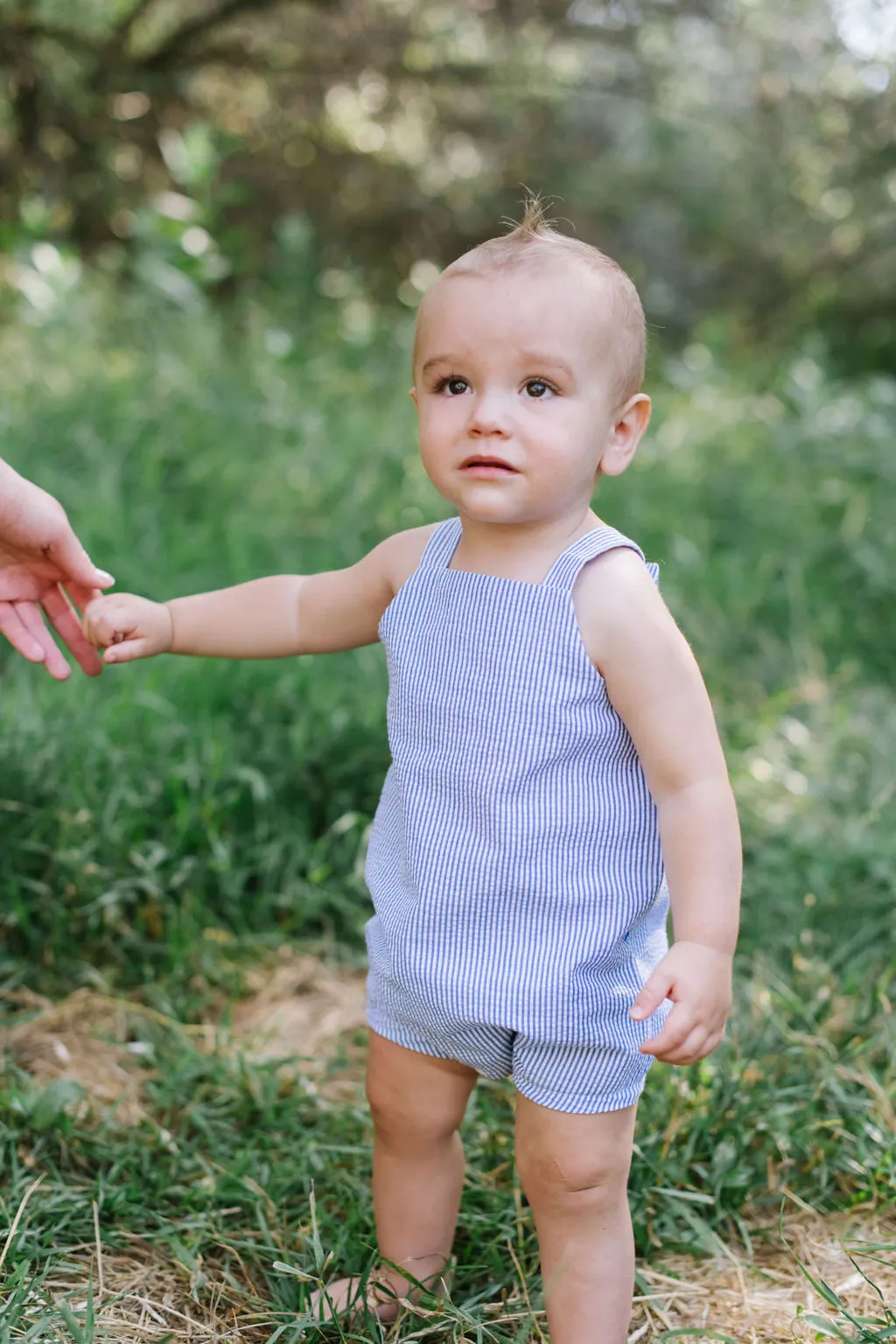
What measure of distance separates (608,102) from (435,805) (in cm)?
592

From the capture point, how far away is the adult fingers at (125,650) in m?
1.76

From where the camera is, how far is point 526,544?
1.55 meters

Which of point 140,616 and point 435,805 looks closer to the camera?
point 435,805

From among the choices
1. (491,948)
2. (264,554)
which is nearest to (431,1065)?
(491,948)

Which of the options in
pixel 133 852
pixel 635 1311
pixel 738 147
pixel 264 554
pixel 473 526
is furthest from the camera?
pixel 738 147

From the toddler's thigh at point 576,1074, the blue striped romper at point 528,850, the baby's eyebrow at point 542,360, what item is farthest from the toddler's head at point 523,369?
the toddler's thigh at point 576,1074

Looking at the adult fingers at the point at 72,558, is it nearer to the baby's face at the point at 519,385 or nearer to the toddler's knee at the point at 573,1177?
the baby's face at the point at 519,385

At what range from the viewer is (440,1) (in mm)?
6328

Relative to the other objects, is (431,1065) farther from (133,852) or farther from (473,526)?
(133,852)

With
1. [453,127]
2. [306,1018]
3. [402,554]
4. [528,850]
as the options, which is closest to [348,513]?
[306,1018]

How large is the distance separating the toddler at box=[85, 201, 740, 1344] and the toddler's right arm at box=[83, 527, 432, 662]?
5.8 inches

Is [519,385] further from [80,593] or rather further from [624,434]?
[80,593]

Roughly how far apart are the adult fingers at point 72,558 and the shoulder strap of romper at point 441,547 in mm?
487

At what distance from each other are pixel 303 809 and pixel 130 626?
3.20 feet
